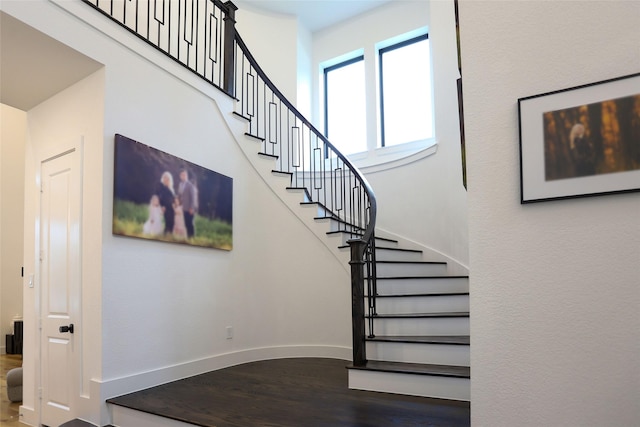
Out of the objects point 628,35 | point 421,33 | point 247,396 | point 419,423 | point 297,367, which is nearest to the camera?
point 628,35

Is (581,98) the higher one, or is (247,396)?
(581,98)

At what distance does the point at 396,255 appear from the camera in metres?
5.38

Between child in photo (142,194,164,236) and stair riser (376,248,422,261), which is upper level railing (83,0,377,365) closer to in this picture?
stair riser (376,248,422,261)

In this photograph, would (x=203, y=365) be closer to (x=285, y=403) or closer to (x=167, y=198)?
(x=285, y=403)

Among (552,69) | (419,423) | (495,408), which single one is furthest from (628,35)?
(419,423)

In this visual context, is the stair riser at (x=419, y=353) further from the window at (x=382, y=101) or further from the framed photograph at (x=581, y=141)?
the window at (x=382, y=101)

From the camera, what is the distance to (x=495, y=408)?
1913mm

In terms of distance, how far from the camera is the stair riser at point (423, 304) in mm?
3902

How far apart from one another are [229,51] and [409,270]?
3.24m

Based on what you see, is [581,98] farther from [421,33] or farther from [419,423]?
[421,33]

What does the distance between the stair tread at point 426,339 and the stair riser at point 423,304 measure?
0.36 meters

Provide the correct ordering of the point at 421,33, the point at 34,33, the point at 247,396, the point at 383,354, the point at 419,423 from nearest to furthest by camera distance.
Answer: the point at 419,423, the point at 34,33, the point at 247,396, the point at 383,354, the point at 421,33

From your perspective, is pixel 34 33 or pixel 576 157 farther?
pixel 34 33

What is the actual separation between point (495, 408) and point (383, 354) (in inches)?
65.6
